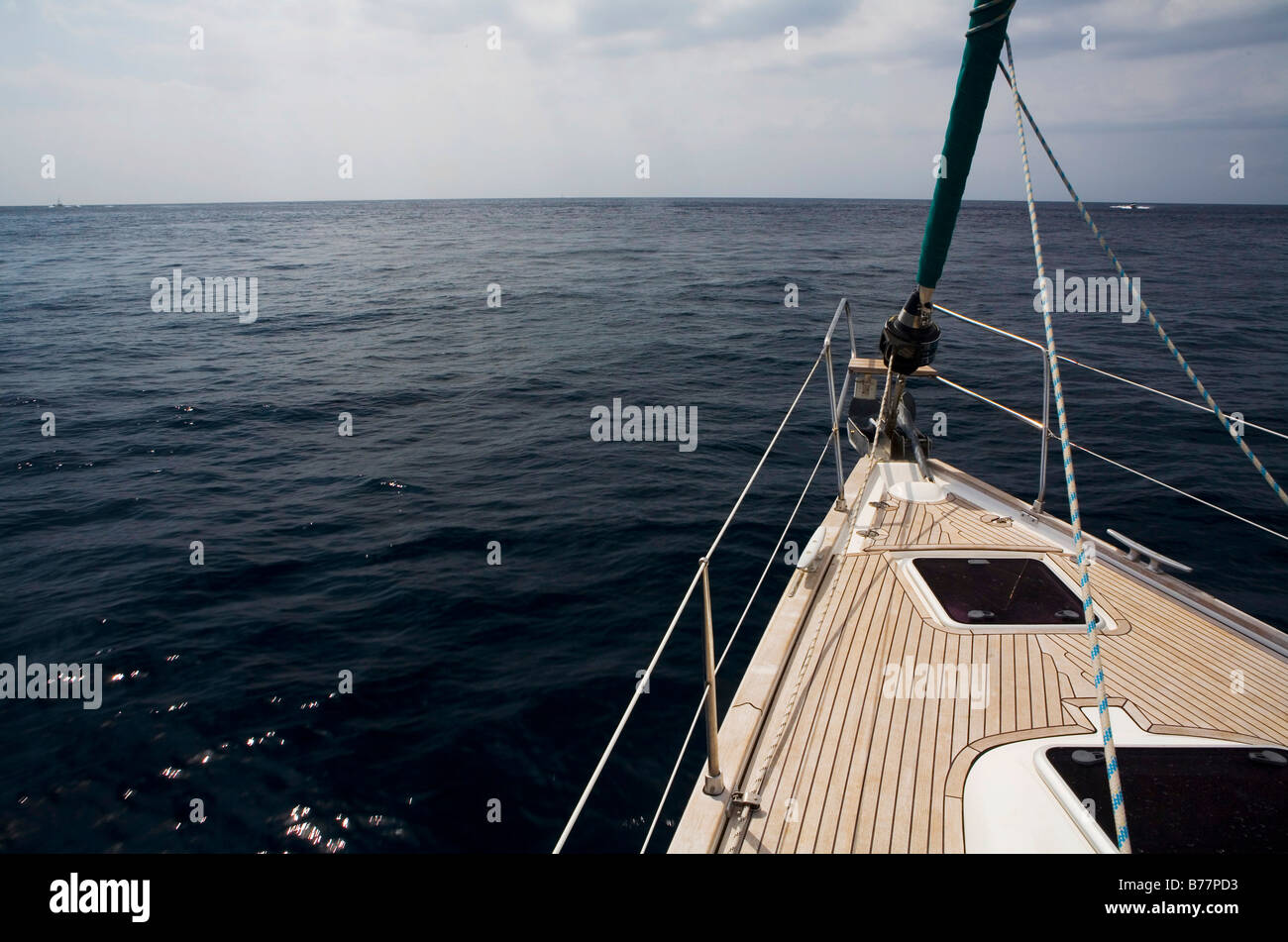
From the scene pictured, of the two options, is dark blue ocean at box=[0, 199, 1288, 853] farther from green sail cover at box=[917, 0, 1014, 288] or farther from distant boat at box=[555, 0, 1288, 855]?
green sail cover at box=[917, 0, 1014, 288]

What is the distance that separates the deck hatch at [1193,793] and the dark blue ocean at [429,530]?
3.64 meters

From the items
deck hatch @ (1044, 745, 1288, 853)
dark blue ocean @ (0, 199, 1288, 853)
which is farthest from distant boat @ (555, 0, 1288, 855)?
dark blue ocean @ (0, 199, 1288, 853)

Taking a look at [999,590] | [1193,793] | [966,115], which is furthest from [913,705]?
[966,115]

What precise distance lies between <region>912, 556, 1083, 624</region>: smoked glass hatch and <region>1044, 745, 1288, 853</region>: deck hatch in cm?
163

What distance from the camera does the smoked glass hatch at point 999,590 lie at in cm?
580

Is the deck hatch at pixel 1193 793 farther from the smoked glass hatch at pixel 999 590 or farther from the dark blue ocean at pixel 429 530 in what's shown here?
the dark blue ocean at pixel 429 530

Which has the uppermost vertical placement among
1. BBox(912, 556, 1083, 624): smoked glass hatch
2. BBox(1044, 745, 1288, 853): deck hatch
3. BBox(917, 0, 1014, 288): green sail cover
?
BBox(917, 0, 1014, 288): green sail cover

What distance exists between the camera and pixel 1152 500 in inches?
494

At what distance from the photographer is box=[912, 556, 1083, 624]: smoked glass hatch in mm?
5797

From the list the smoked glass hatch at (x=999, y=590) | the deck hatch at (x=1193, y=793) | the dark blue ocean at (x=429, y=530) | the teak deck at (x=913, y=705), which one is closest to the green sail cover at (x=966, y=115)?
the smoked glass hatch at (x=999, y=590)

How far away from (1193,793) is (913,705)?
1537 mm

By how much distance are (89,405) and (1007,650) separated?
21400mm

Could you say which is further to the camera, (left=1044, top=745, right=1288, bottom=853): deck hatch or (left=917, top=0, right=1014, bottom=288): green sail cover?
(left=917, top=0, right=1014, bottom=288): green sail cover

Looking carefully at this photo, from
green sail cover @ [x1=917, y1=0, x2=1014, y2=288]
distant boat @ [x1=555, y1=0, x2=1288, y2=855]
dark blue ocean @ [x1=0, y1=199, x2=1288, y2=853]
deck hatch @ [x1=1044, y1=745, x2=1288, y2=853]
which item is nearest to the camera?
deck hatch @ [x1=1044, y1=745, x2=1288, y2=853]
